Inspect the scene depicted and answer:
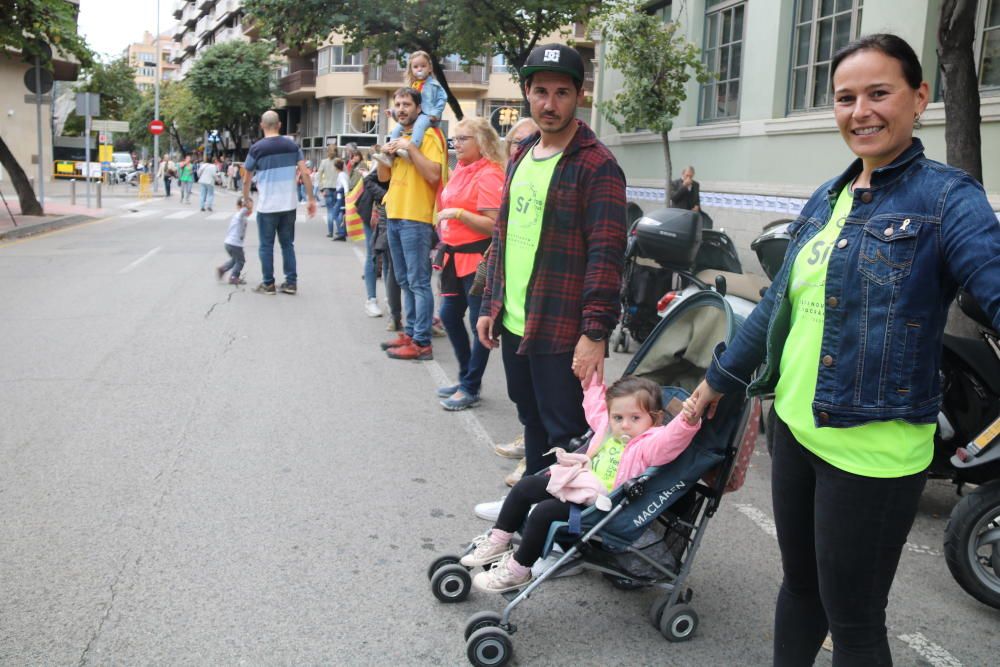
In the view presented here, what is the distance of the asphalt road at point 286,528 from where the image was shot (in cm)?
333

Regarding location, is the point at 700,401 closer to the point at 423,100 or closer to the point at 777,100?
the point at 423,100

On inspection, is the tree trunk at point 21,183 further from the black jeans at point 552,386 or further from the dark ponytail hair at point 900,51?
the dark ponytail hair at point 900,51

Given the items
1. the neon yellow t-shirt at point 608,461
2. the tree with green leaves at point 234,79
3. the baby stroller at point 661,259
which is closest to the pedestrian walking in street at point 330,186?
the baby stroller at point 661,259

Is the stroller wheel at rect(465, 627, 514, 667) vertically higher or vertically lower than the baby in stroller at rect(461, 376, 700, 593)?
lower

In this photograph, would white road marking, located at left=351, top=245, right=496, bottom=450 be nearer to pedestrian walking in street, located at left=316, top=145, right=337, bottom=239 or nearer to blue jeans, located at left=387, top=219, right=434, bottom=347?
blue jeans, located at left=387, top=219, right=434, bottom=347

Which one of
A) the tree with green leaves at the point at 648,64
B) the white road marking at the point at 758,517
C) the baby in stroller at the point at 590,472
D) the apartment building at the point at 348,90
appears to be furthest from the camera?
the apartment building at the point at 348,90

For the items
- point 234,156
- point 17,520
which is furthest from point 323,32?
point 234,156

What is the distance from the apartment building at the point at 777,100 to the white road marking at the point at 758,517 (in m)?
6.05

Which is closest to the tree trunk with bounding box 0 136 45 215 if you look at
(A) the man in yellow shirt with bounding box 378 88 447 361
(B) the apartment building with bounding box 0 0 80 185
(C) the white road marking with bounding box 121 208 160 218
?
(C) the white road marking with bounding box 121 208 160 218

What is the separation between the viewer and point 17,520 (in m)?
4.29

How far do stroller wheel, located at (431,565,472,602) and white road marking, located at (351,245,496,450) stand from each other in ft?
7.16

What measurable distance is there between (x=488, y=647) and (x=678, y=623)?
72cm

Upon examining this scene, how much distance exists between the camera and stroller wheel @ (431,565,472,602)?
11.6 ft

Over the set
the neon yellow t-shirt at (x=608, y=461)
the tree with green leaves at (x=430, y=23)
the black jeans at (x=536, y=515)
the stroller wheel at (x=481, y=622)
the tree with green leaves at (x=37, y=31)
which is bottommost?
the stroller wheel at (x=481, y=622)
